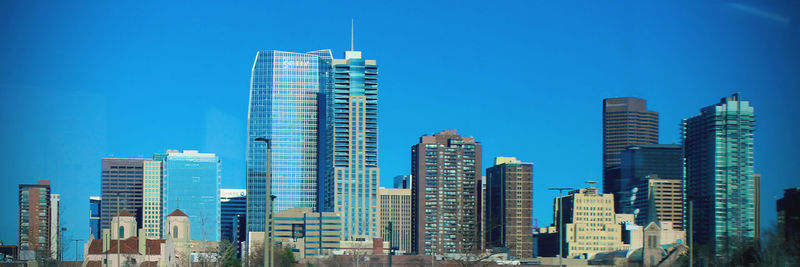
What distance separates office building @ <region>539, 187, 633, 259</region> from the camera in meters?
118

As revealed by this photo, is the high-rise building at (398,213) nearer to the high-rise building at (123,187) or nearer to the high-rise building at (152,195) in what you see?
the high-rise building at (152,195)

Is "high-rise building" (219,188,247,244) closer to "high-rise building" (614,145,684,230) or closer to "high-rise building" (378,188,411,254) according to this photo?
"high-rise building" (378,188,411,254)

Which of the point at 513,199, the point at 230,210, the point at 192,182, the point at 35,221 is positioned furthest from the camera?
the point at 230,210

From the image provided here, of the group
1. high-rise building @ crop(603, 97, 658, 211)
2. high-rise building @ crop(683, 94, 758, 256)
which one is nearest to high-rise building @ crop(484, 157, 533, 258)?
high-rise building @ crop(603, 97, 658, 211)

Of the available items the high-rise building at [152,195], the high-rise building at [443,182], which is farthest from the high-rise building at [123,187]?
the high-rise building at [443,182]

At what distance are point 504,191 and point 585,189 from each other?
15207 millimetres

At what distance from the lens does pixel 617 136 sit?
141500mm

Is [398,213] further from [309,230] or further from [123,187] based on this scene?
[123,187]

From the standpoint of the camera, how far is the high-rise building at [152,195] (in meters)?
152

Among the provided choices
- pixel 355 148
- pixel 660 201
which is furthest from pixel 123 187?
pixel 660 201

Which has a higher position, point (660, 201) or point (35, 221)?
point (660, 201)

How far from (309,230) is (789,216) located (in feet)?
310

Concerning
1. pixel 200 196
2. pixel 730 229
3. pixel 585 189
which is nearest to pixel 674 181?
pixel 585 189

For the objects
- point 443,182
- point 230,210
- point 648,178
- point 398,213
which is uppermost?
point 648,178
